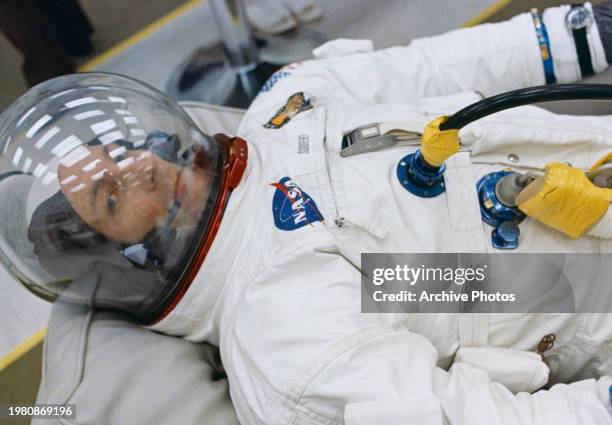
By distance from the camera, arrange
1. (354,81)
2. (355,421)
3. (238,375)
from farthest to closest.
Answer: (354,81), (238,375), (355,421)

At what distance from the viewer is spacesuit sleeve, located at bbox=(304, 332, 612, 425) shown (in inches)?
21.6

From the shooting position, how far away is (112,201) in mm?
688

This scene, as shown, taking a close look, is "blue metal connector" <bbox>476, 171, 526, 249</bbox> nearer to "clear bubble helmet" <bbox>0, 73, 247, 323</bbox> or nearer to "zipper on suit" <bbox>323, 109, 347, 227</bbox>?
"zipper on suit" <bbox>323, 109, 347, 227</bbox>

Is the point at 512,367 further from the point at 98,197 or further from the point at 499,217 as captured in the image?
the point at 98,197

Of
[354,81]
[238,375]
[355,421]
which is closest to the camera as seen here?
[355,421]

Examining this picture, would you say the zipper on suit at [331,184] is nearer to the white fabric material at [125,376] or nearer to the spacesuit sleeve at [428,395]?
the spacesuit sleeve at [428,395]

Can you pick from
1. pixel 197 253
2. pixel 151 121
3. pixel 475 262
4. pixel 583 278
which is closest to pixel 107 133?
pixel 151 121

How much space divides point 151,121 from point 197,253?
0.23 meters

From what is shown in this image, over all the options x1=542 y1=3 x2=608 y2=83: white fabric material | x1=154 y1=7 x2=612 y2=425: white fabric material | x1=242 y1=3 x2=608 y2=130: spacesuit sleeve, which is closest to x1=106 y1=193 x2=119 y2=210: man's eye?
x1=154 y1=7 x2=612 y2=425: white fabric material

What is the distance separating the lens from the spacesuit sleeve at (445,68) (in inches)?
34.6

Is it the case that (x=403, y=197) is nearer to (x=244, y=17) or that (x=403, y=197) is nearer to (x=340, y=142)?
(x=340, y=142)

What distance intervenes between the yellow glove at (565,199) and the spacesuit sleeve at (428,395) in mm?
202

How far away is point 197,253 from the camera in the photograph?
710 millimetres

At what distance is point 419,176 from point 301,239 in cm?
18
